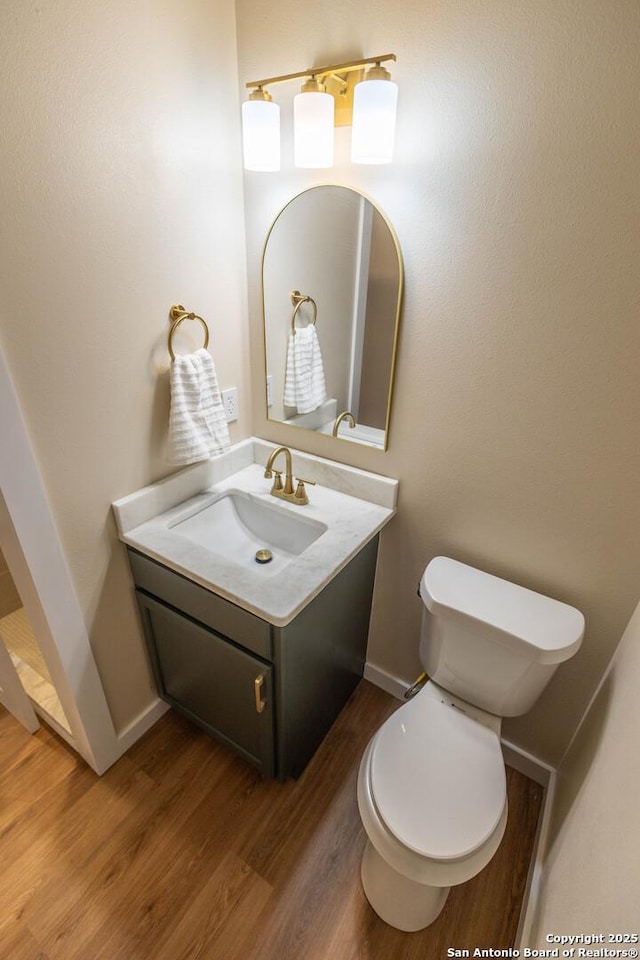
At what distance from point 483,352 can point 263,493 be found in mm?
829

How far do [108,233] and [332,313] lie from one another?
2.08ft

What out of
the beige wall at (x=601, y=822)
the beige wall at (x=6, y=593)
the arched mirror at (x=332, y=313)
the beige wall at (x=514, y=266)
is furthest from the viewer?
the beige wall at (x=6, y=593)

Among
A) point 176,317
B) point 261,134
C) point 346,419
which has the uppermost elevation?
point 261,134

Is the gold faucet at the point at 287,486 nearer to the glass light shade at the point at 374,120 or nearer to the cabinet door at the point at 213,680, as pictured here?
the cabinet door at the point at 213,680

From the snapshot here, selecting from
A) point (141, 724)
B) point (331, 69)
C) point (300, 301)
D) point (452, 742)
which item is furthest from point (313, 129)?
point (141, 724)

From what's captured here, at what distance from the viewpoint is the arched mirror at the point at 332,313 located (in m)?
1.21

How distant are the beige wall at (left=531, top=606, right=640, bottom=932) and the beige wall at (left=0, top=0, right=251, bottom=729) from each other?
131 cm

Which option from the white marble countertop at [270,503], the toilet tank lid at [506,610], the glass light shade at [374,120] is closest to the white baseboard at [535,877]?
the toilet tank lid at [506,610]

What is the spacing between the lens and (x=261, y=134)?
1.13 m

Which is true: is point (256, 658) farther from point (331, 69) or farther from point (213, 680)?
point (331, 69)

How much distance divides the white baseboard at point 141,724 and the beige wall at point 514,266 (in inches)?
47.8

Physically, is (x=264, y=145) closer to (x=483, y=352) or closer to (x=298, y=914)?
(x=483, y=352)

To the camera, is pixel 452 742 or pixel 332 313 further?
pixel 332 313

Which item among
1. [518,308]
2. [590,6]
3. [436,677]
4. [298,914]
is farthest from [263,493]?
[590,6]
